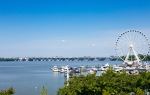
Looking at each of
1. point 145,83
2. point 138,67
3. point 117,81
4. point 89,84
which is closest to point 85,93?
point 89,84

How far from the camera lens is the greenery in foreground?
37438 mm

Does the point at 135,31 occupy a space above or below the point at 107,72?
above

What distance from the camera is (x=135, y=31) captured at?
283 feet

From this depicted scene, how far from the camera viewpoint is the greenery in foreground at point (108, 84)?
37.4 meters

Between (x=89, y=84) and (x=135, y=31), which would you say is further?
(x=135, y=31)

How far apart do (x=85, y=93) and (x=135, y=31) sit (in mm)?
50173

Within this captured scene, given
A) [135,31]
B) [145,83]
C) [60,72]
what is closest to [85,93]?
[145,83]

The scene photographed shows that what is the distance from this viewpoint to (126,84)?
41.7 m

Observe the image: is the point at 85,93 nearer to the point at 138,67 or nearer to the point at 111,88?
the point at 111,88

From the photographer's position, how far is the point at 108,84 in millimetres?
38594

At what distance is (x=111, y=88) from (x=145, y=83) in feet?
20.3

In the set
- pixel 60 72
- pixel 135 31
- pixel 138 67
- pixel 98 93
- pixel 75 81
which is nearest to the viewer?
pixel 98 93

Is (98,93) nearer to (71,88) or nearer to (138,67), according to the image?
(71,88)

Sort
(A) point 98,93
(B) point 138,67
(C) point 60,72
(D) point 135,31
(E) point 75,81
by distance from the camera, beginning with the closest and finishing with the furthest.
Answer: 1. (A) point 98,93
2. (E) point 75,81
3. (D) point 135,31
4. (B) point 138,67
5. (C) point 60,72
